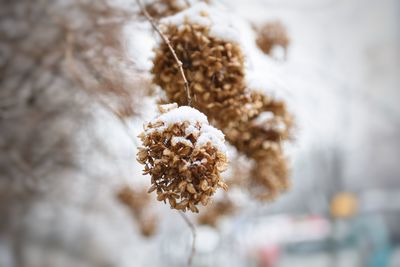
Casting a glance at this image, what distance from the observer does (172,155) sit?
44.4 inches

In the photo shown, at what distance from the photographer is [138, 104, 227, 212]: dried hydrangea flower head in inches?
44.6

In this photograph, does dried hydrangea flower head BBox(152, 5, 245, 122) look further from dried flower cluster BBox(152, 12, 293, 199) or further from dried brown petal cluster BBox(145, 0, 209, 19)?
dried brown petal cluster BBox(145, 0, 209, 19)

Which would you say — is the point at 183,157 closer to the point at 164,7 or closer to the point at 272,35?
the point at 164,7

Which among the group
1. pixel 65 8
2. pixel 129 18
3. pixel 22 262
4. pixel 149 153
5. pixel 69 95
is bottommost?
pixel 22 262

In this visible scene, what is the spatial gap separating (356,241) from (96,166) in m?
7.20

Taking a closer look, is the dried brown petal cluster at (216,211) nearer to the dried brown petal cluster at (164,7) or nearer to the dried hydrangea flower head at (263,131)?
Result: the dried hydrangea flower head at (263,131)

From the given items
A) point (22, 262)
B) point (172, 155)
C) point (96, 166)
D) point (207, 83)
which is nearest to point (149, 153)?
point (172, 155)

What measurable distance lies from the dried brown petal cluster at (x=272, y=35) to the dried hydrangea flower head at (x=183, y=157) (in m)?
1.25

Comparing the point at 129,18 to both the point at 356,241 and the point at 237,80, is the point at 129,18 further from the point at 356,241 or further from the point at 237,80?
the point at 356,241

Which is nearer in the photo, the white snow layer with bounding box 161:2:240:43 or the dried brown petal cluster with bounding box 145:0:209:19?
the white snow layer with bounding box 161:2:240:43

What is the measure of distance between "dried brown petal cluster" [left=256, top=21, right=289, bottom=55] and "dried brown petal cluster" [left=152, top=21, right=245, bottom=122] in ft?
2.63

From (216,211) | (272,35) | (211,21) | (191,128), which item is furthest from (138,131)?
(216,211)

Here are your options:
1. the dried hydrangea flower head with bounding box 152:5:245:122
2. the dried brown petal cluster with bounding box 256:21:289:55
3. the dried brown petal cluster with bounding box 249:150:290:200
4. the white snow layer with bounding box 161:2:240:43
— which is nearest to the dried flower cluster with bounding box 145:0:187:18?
the white snow layer with bounding box 161:2:240:43

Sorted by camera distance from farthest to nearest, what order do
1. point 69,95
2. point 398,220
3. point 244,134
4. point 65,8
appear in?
point 398,220 < point 69,95 < point 65,8 < point 244,134
